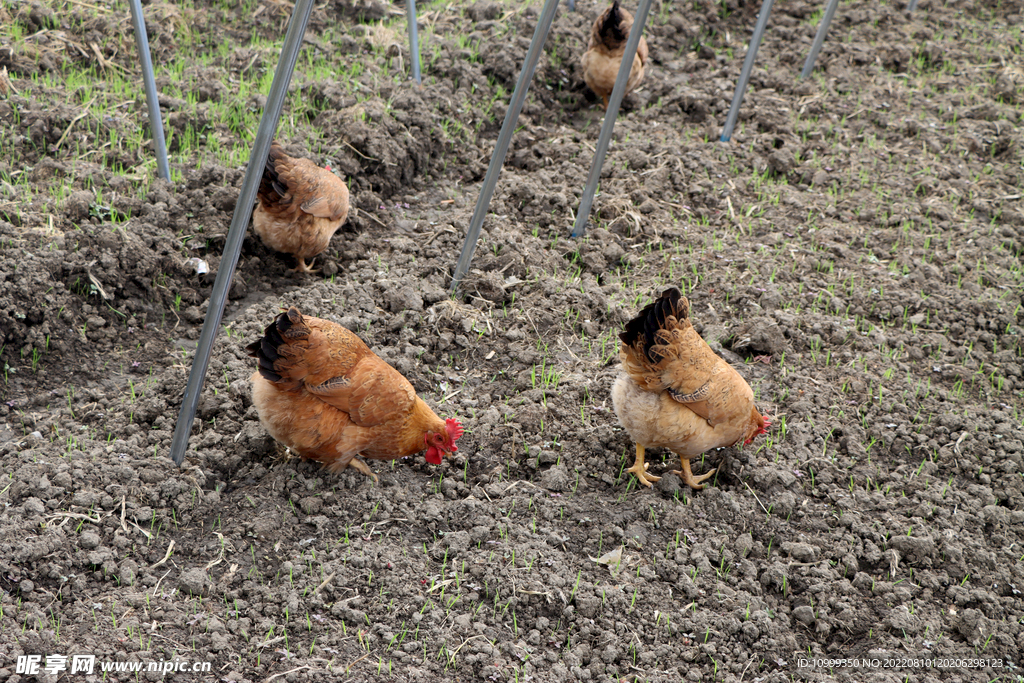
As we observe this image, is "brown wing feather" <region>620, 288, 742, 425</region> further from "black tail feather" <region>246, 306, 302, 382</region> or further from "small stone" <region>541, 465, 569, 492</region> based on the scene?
"black tail feather" <region>246, 306, 302, 382</region>

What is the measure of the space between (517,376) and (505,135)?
1454 millimetres

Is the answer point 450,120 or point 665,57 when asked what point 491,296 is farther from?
point 665,57

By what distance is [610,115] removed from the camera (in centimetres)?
509

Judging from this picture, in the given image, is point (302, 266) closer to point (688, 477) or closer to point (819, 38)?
point (688, 477)

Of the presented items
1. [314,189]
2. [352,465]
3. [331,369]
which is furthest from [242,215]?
[314,189]

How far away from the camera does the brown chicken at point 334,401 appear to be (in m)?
3.20

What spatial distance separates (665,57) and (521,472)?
589cm

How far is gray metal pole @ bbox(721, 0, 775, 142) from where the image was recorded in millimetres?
6145

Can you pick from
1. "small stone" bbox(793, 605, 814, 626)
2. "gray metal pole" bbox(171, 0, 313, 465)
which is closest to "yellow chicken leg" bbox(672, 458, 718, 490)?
"small stone" bbox(793, 605, 814, 626)

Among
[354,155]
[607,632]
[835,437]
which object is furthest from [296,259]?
[835,437]

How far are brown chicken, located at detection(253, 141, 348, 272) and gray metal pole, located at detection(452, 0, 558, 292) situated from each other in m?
0.88

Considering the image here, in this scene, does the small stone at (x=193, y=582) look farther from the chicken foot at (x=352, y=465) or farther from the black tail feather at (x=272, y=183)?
the black tail feather at (x=272, y=183)

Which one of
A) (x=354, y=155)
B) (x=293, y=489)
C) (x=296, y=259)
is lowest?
(x=293, y=489)

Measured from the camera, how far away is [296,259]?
484 cm
